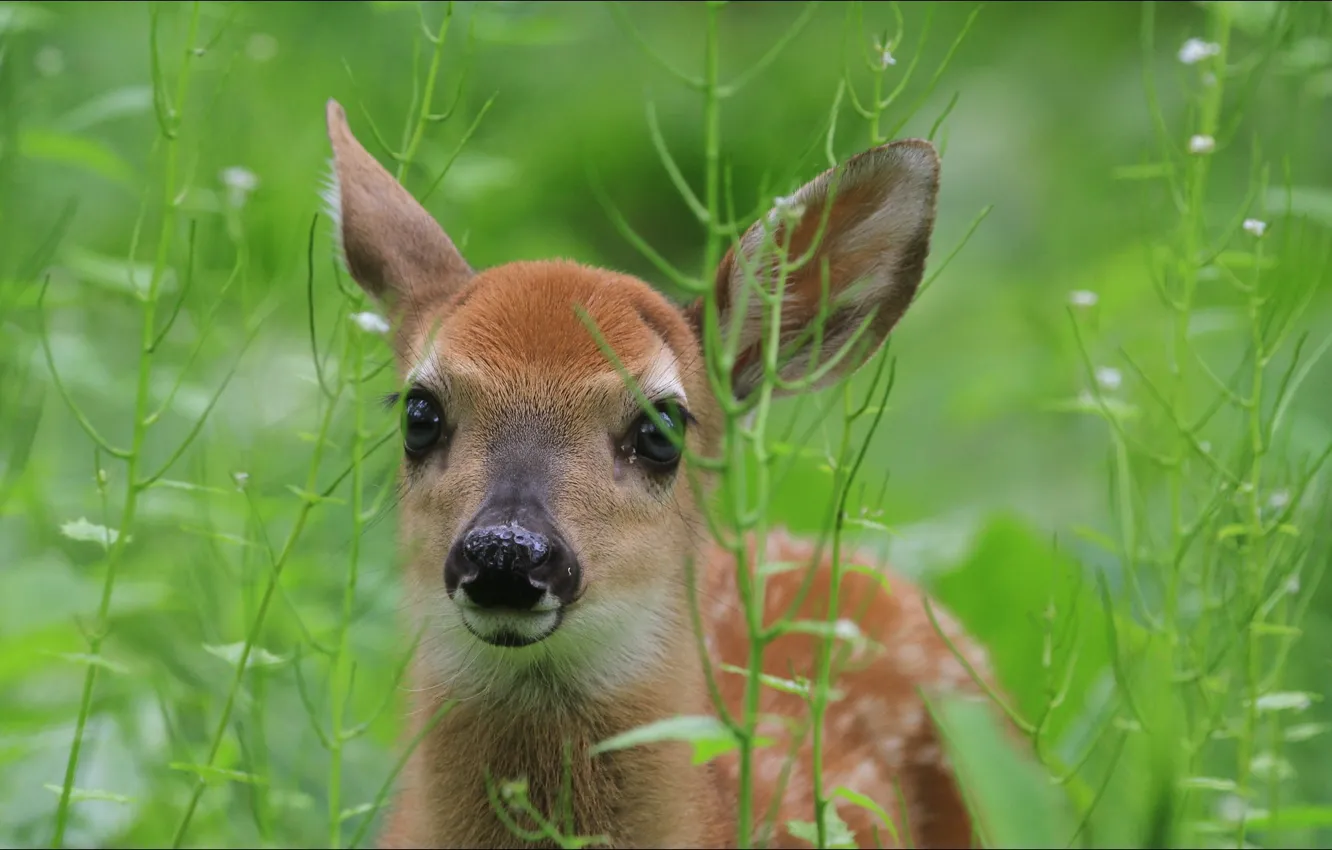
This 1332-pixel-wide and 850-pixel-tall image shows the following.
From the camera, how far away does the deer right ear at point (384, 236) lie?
3887 mm

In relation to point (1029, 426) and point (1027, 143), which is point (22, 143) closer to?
point (1029, 426)

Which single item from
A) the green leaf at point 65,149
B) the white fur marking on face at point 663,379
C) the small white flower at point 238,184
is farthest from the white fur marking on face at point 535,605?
the green leaf at point 65,149

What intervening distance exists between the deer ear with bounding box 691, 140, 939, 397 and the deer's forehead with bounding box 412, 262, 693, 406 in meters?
0.19

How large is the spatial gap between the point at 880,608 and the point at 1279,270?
→ 155 cm

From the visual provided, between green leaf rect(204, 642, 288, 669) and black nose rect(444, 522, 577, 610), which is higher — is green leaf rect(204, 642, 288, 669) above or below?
below

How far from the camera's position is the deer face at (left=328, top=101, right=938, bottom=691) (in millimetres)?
3354

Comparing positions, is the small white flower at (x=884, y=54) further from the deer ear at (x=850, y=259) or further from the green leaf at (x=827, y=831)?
the green leaf at (x=827, y=831)

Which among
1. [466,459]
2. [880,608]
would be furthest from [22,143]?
[880,608]

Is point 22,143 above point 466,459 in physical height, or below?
above

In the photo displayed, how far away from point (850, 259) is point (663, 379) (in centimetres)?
45

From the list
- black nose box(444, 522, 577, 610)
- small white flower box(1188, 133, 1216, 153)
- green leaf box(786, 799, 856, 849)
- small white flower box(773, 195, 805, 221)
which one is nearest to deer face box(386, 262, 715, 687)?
black nose box(444, 522, 577, 610)

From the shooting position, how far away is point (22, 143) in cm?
392

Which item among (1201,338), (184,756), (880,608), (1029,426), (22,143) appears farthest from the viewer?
(1029,426)

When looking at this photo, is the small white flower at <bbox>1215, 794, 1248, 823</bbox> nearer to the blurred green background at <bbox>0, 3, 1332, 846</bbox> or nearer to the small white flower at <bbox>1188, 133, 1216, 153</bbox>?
the blurred green background at <bbox>0, 3, 1332, 846</bbox>
